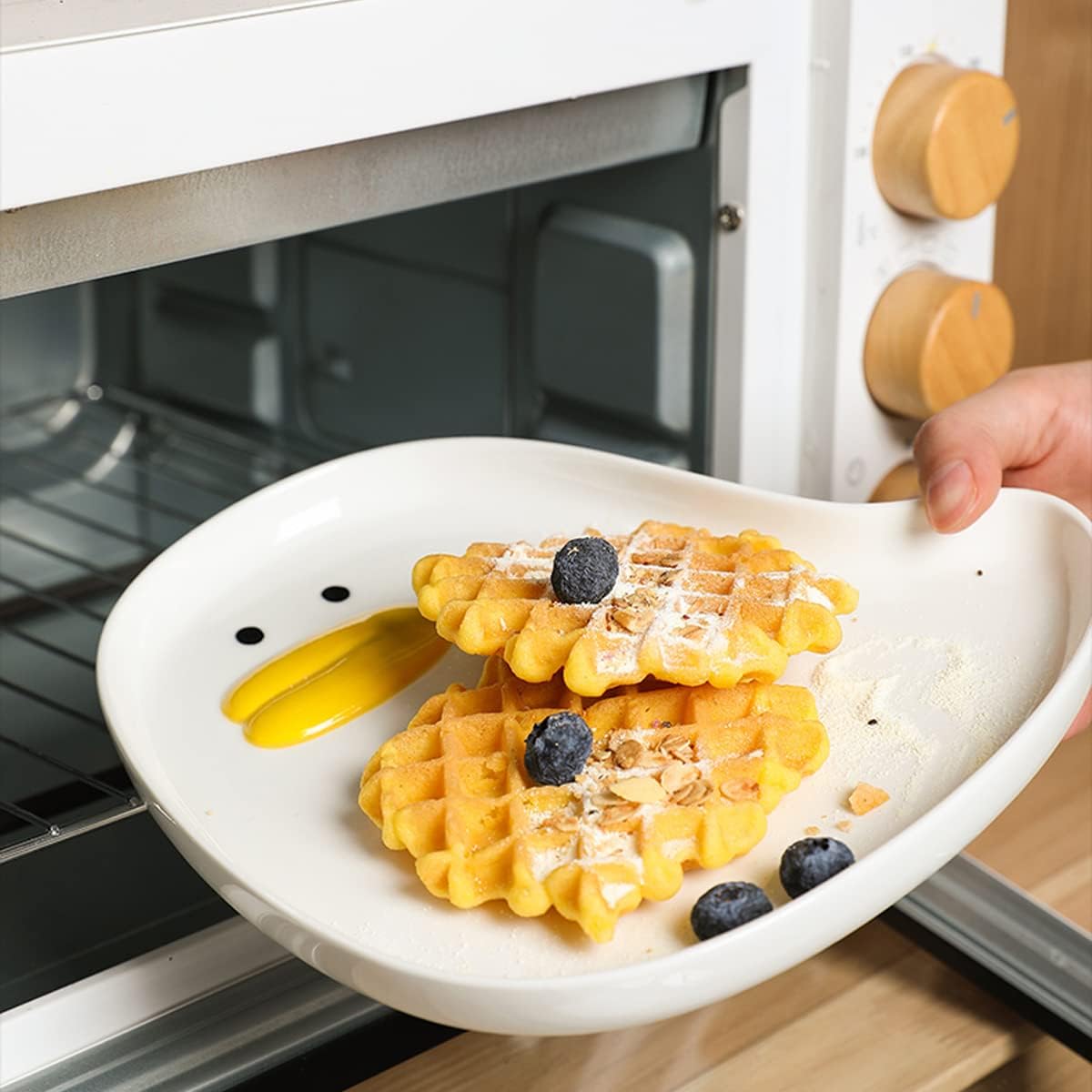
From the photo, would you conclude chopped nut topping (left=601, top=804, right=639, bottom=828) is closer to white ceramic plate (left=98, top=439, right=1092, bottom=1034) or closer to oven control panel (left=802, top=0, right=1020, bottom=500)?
white ceramic plate (left=98, top=439, right=1092, bottom=1034)

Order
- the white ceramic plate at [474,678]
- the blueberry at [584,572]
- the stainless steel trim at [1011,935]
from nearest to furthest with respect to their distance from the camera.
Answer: the white ceramic plate at [474,678], the blueberry at [584,572], the stainless steel trim at [1011,935]

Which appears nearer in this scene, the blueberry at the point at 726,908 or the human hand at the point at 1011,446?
the blueberry at the point at 726,908

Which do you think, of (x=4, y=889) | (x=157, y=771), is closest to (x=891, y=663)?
(x=157, y=771)

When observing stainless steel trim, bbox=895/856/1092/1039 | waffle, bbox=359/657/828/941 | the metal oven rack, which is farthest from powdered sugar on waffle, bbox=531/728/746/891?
the metal oven rack

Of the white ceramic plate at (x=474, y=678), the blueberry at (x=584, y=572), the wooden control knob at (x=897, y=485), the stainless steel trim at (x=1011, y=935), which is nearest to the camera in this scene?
the white ceramic plate at (x=474, y=678)

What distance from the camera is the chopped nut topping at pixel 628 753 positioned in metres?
0.59

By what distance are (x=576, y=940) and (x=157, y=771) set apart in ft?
0.57

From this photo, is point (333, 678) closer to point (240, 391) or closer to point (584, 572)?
point (584, 572)

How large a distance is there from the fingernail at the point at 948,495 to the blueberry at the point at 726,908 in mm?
267

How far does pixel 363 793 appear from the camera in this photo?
0.60m

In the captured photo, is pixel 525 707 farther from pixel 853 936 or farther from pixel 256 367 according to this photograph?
pixel 256 367

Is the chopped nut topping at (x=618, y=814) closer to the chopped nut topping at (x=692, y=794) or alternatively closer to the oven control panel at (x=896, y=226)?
the chopped nut topping at (x=692, y=794)

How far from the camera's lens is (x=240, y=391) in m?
1.40

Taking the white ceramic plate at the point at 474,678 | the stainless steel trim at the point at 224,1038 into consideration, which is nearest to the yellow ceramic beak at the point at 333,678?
the white ceramic plate at the point at 474,678
